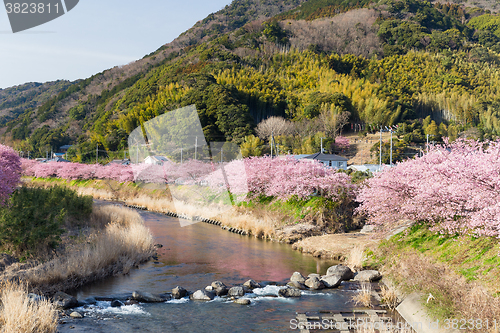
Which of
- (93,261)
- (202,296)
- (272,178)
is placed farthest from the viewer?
(272,178)

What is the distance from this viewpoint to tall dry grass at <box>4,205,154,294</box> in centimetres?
1188

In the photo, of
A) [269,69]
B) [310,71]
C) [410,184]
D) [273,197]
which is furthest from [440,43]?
[410,184]

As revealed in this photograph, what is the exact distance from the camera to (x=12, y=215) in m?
13.5

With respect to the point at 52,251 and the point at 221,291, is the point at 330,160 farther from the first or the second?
the point at 52,251

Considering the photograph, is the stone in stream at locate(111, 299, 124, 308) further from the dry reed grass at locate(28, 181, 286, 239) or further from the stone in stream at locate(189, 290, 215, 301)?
the dry reed grass at locate(28, 181, 286, 239)

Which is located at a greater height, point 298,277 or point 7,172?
point 7,172

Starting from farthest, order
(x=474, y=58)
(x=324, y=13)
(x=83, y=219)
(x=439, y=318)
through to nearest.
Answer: (x=324, y=13), (x=474, y=58), (x=83, y=219), (x=439, y=318)

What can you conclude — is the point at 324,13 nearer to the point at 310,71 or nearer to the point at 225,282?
the point at 310,71

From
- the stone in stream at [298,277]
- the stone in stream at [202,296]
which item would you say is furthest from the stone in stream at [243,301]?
the stone in stream at [298,277]

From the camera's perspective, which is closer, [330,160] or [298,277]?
[298,277]

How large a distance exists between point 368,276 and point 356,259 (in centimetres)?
188

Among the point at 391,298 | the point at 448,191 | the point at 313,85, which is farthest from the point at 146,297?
the point at 313,85

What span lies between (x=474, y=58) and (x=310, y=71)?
59.4 meters

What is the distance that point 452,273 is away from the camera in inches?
403
